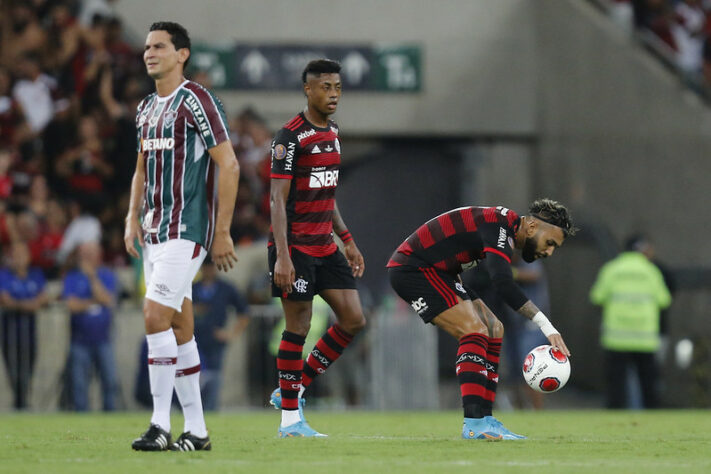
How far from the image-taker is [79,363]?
15305 millimetres

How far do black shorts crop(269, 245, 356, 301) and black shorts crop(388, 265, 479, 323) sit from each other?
1.39 feet

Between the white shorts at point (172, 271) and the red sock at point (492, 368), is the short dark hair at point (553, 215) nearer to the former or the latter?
the red sock at point (492, 368)

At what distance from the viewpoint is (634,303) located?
55.4 ft

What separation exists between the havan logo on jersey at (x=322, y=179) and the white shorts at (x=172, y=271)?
184cm

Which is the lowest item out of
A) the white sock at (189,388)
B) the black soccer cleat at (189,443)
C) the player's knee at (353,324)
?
the black soccer cleat at (189,443)

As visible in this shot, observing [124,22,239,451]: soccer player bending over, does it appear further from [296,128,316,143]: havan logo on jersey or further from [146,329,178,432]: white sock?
[296,128,316,143]: havan logo on jersey

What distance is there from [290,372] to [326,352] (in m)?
0.43

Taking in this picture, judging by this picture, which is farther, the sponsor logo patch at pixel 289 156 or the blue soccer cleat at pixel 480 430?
the sponsor logo patch at pixel 289 156

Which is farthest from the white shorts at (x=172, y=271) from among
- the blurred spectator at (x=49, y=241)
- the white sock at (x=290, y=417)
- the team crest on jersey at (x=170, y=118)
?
the blurred spectator at (x=49, y=241)

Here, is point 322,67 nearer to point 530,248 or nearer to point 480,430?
point 530,248

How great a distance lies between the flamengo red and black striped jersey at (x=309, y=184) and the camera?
942 centimetres

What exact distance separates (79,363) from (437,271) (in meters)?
7.18

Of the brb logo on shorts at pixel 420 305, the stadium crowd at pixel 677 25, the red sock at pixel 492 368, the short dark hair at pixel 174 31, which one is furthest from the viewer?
the stadium crowd at pixel 677 25

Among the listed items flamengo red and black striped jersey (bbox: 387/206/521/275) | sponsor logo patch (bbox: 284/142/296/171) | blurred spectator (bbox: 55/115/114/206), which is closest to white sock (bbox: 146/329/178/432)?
sponsor logo patch (bbox: 284/142/296/171)
